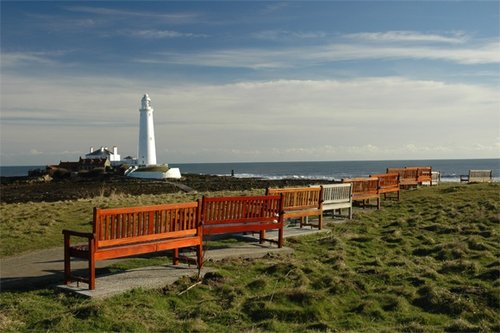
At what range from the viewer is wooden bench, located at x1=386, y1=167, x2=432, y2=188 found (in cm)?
2333

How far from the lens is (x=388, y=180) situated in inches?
782

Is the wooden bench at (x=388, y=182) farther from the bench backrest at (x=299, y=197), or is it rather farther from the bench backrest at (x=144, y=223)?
the bench backrest at (x=144, y=223)

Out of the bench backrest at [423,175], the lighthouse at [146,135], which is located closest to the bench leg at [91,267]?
the bench backrest at [423,175]

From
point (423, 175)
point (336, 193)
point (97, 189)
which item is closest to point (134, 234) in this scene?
point (336, 193)

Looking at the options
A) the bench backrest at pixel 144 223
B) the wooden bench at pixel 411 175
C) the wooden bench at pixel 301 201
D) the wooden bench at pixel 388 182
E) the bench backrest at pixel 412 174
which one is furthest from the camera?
the bench backrest at pixel 412 174

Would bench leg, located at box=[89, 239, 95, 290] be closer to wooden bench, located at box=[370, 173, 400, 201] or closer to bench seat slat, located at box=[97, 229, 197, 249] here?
bench seat slat, located at box=[97, 229, 197, 249]

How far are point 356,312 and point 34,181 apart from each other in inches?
2174

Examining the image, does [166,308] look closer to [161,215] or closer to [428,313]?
[161,215]

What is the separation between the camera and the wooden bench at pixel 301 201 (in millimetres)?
12523

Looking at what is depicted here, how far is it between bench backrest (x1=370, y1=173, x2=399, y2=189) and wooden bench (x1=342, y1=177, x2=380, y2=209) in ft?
2.93

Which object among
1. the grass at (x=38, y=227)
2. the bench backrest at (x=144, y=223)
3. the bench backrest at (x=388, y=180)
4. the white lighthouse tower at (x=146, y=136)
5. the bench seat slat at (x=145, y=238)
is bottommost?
the grass at (x=38, y=227)

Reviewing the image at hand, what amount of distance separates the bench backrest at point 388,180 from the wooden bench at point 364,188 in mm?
893

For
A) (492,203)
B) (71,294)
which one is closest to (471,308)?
(71,294)

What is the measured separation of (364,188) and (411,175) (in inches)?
288
